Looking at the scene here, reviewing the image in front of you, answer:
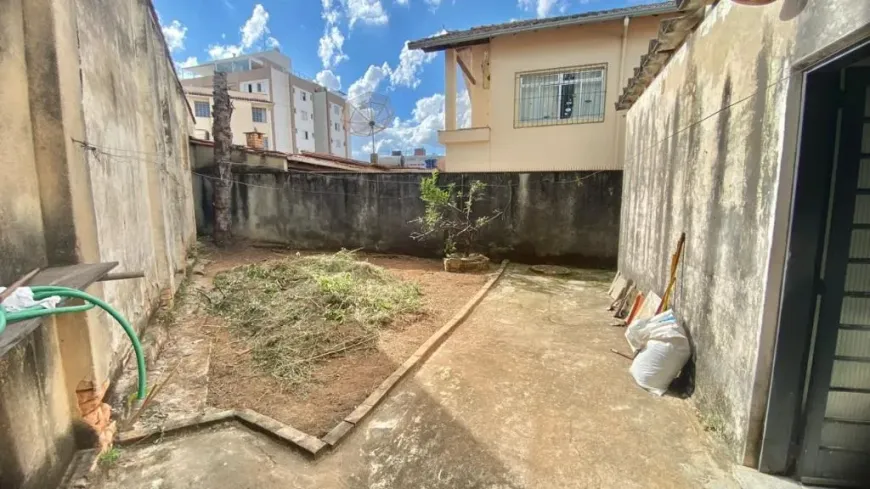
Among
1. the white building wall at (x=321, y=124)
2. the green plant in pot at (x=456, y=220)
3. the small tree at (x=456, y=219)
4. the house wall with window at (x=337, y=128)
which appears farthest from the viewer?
the house wall with window at (x=337, y=128)

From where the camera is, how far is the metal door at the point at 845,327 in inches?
73.8

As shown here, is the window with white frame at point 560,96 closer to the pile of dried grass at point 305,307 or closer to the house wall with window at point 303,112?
the pile of dried grass at point 305,307

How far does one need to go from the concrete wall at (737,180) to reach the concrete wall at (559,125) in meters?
5.89

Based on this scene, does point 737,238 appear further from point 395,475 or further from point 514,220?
point 514,220

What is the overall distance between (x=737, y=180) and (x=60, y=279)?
12.5 ft

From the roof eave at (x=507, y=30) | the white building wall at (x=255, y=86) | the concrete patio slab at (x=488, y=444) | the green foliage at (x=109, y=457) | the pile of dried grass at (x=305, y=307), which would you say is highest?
the white building wall at (x=255, y=86)

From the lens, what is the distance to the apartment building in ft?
93.2

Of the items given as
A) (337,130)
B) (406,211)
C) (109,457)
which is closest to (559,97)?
(406,211)

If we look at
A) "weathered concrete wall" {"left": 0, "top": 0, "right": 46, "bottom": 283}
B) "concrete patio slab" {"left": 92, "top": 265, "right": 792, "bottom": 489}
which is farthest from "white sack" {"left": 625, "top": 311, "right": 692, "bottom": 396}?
"weathered concrete wall" {"left": 0, "top": 0, "right": 46, "bottom": 283}

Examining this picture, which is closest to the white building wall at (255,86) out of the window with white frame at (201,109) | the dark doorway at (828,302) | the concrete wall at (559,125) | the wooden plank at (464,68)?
the window with white frame at (201,109)

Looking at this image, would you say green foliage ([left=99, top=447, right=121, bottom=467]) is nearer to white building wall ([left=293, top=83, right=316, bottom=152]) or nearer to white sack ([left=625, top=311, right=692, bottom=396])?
white sack ([left=625, top=311, right=692, bottom=396])

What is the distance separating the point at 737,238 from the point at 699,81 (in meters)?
1.47

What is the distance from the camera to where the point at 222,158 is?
921 centimetres

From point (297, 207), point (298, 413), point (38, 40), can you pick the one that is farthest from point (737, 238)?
point (297, 207)
